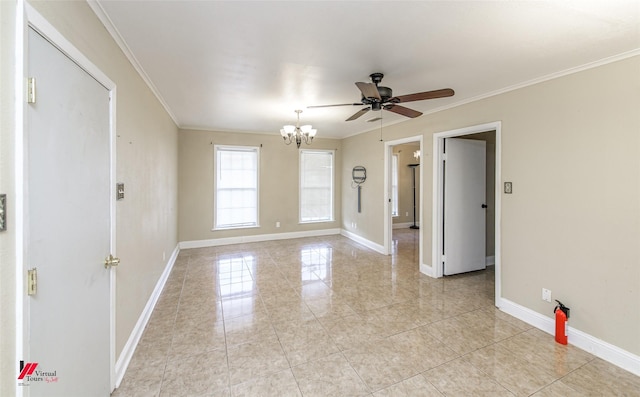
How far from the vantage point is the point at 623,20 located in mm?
1726

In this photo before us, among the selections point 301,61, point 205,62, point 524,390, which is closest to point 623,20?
point 301,61

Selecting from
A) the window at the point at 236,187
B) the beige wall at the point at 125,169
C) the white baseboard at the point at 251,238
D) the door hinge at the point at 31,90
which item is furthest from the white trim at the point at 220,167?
the door hinge at the point at 31,90

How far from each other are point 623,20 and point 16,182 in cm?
343

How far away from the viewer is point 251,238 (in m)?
6.05

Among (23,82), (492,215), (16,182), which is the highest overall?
(23,82)

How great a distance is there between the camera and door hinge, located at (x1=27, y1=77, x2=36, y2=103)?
3.35 feet

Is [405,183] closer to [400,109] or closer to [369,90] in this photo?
[400,109]

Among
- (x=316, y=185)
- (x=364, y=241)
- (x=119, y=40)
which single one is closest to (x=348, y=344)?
(x=119, y=40)

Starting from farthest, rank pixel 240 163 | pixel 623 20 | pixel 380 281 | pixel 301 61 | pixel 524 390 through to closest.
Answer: pixel 240 163, pixel 380 281, pixel 301 61, pixel 524 390, pixel 623 20

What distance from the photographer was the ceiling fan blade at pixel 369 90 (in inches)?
84.6

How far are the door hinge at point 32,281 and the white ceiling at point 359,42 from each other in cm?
159

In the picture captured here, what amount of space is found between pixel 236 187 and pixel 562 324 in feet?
18.3

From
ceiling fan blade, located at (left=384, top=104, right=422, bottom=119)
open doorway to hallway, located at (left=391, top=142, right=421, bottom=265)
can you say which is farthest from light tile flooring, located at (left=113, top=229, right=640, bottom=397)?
open doorway to hallway, located at (left=391, top=142, right=421, bottom=265)

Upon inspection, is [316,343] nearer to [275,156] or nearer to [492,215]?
[492,215]
